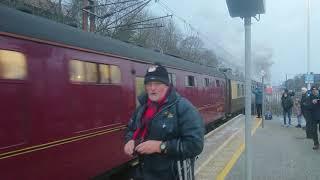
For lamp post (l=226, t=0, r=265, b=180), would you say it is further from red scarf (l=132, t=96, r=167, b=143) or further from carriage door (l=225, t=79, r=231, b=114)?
carriage door (l=225, t=79, r=231, b=114)

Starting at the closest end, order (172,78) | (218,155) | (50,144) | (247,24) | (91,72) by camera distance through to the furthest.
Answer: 1. (247,24)
2. (50,144)
3. (91,72)
4. (218,155)
5. (172,78)

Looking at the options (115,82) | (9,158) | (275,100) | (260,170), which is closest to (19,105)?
(9,158)

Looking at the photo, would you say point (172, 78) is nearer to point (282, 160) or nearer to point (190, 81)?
point (190, 81)

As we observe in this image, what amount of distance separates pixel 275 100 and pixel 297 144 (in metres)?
24.3

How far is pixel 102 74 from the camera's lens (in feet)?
28.4

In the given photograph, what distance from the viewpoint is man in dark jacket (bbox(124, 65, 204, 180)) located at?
12.5 feet

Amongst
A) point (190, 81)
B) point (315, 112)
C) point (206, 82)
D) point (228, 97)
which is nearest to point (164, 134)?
point (315, 112)

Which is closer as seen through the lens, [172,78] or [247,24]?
[247,24]

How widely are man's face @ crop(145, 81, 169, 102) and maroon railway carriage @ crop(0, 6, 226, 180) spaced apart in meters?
2.35

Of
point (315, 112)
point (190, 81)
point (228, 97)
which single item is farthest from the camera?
point (228, 97)

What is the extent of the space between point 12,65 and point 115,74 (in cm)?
339

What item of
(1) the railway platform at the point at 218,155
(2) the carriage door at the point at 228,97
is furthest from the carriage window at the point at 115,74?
(2) the carriage door at the point at 228,97

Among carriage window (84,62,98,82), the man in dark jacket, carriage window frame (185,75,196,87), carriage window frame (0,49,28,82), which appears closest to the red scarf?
the man in dark jacket

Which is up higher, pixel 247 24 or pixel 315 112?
pixel 247 24
